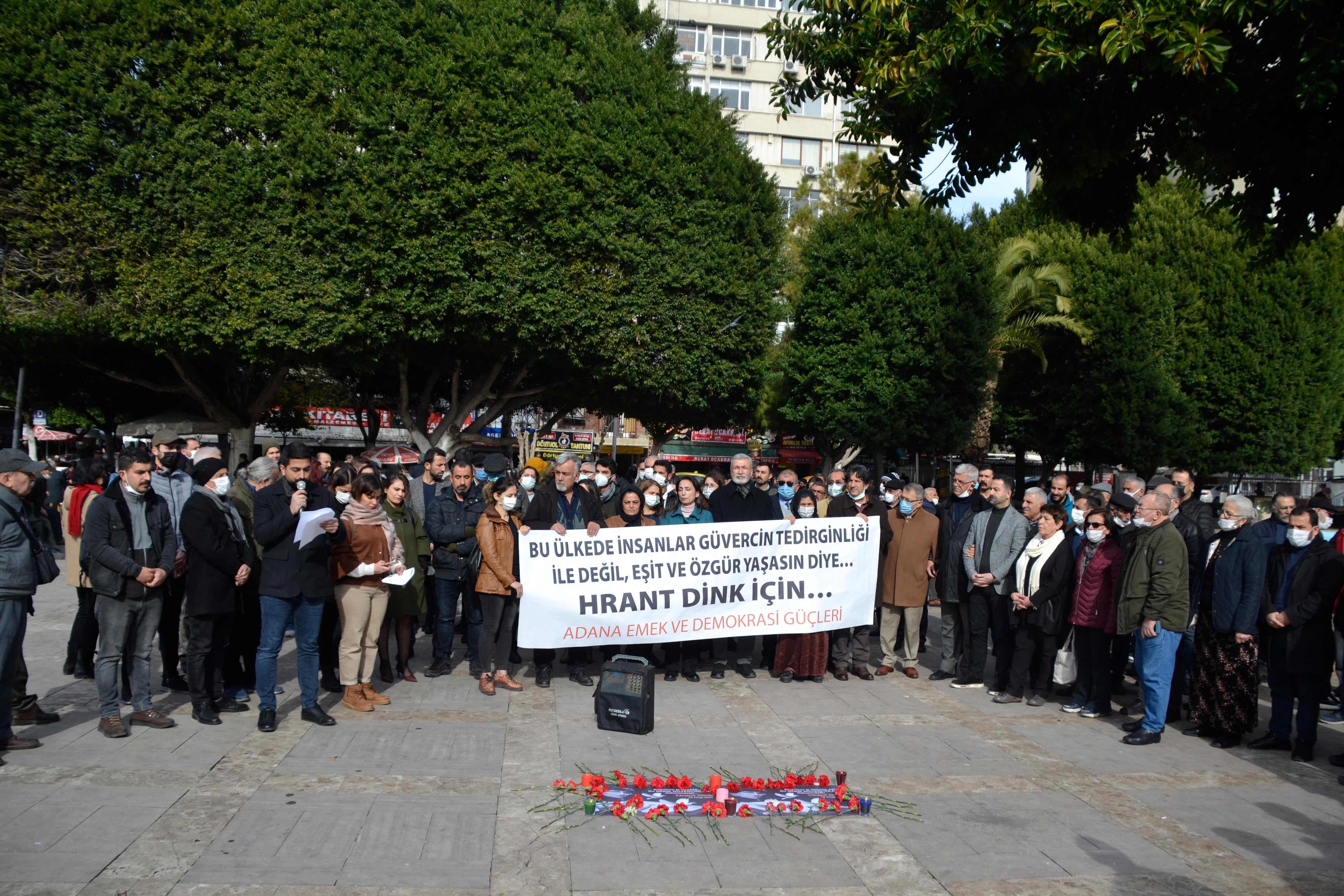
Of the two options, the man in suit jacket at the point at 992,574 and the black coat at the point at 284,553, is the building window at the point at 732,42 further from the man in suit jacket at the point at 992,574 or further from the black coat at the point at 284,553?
the black coat at the point at 284,553

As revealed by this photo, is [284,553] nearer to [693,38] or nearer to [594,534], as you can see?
[594,534]

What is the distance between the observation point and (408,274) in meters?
19.1

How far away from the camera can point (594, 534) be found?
28.3 ft

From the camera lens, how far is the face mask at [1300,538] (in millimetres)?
7516

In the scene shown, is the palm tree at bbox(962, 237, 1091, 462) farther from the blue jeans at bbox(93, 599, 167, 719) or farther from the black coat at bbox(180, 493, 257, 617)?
the blue jeans at bbox(93, 599, 167, 719)

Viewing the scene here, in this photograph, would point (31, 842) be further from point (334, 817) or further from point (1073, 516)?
point (1073, 516)

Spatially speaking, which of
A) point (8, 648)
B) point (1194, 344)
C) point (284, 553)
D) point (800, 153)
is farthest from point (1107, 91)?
point (800, 153)

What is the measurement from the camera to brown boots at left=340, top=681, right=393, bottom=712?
767 cm

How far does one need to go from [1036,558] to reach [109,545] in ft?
24.6

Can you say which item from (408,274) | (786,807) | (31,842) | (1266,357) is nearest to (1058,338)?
(1266,357)

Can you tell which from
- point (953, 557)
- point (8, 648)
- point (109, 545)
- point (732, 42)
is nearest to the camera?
point (8, 648)

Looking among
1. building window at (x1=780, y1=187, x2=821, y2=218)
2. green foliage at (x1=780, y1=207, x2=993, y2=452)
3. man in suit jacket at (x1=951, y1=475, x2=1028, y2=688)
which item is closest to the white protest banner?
man in suit jacket at (x1=951, y1=475, x2=1028, y2=688)

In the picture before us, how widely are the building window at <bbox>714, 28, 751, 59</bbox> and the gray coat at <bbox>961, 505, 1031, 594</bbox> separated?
45.9 metres

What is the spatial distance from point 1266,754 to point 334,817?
6.78 m
